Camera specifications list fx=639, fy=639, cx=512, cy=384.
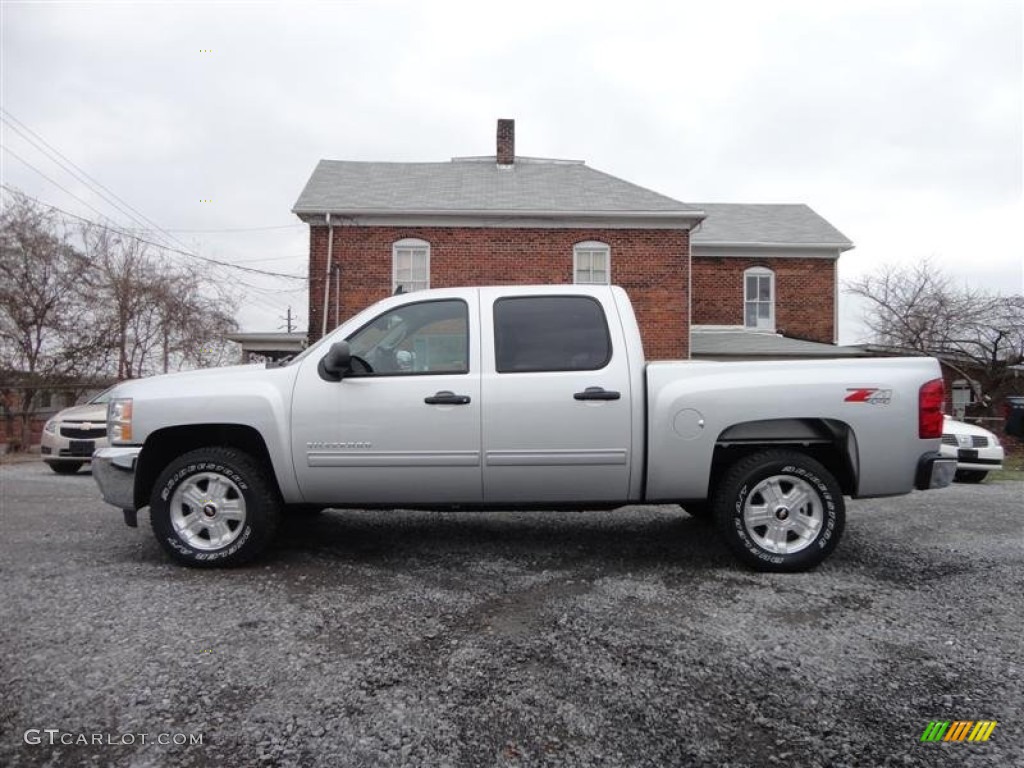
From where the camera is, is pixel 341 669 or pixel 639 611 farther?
pixel 639 611

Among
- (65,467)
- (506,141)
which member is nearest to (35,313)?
(65,467)

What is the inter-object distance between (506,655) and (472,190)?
54.6 feet

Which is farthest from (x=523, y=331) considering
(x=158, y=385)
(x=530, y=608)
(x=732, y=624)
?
(x=158, y=385)

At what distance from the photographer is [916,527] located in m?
5.53

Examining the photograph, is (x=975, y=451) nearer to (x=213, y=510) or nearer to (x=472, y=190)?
(x=213, y=510)

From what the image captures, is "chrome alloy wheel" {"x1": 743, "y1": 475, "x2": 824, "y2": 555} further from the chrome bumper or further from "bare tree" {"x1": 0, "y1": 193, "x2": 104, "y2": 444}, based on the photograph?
"bare tree" {"x1": 0, "y1": 193, "x2": 104, "y2": 444}

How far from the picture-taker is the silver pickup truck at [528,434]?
3.97 m

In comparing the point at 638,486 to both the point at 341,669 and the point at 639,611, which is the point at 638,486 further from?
the point at 341,669

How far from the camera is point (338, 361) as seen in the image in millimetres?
3971

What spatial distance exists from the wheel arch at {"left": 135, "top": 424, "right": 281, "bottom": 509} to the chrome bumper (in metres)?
0.05

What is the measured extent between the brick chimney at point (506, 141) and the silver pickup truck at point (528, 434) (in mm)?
17270

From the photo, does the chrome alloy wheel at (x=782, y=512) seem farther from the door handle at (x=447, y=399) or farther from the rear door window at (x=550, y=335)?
the door handle at (x=447, y=399)

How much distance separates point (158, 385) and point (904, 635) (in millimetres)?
4556

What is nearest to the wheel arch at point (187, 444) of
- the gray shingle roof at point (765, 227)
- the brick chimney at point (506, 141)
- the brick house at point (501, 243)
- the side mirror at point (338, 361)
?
the side mirror at point (338, 361)
